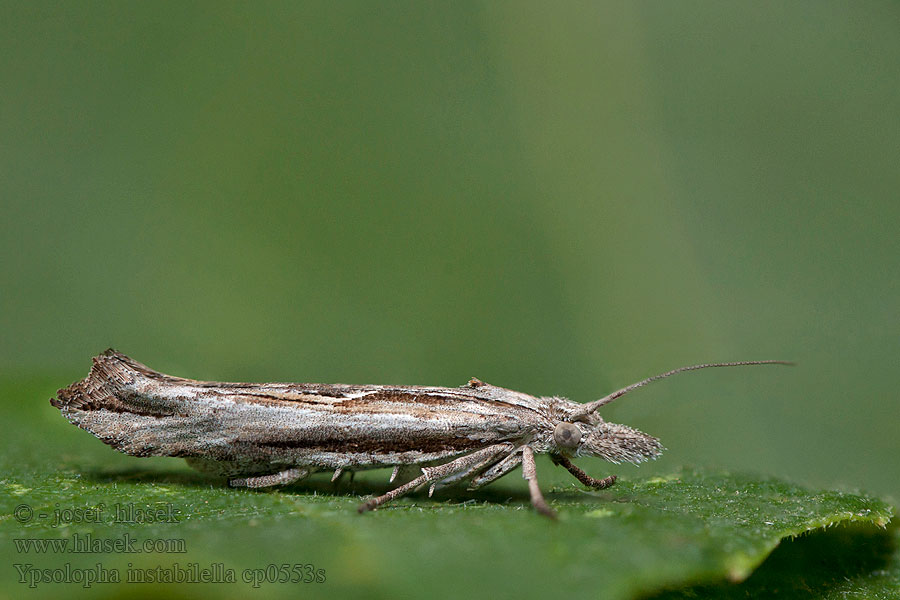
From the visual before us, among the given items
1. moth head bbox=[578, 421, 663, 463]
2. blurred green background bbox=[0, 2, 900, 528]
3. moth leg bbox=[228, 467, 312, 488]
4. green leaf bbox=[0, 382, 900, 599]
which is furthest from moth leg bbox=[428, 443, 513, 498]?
blurred green background bbox=[0, 2, 900, 528]

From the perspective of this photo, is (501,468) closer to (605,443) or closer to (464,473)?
(464,473)

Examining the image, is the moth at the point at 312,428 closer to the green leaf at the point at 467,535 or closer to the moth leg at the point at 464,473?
the moth leg at the point at 464,473

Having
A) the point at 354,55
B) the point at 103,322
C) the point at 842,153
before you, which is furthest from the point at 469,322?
the point at 842,153

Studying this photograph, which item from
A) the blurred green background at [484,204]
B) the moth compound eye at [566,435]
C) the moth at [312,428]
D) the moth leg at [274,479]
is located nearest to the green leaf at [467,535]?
the moth leg at [274,479]

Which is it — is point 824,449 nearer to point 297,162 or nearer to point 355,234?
point 355,234

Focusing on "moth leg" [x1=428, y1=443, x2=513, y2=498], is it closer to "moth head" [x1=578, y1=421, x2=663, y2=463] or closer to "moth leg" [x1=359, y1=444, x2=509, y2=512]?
"moth leg" [x1=359, y1=444, x2=509, y2=512]

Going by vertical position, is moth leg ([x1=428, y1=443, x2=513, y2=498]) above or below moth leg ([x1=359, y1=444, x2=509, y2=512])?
below
